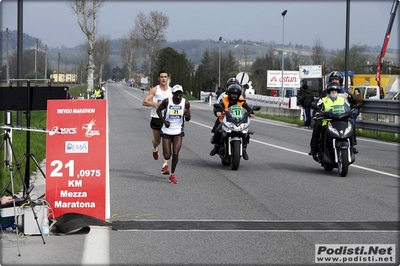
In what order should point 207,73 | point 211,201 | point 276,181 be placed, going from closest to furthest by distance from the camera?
1. point 211,201
2. point 276,181
3. point 207,73

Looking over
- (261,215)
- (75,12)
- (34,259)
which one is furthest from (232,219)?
(75,12)

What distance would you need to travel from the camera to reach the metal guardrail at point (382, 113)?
874 inches

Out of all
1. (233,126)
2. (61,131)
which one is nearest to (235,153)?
(233,126)

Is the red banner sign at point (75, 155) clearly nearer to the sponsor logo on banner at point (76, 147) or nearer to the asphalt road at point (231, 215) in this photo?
the sponsor logo on banner at point (76, 147)

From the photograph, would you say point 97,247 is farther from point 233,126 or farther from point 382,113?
point 382,113

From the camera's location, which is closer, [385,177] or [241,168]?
[385,177]

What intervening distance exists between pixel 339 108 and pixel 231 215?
5022 mm

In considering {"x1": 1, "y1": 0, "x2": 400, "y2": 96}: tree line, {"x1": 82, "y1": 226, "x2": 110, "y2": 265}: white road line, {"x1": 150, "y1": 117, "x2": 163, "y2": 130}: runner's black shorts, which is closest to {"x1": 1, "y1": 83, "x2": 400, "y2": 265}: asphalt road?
{"x1": 82, "y1": 226, "x2": 110, "y2": 265}: white road line

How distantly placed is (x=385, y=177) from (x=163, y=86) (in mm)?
4672

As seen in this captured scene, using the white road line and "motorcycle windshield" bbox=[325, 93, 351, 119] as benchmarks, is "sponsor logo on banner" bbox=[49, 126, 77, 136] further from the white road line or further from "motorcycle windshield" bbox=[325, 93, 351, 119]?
"motorcycle windshield" bbox=[325, 93, 351, 119]

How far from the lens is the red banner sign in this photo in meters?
8.52

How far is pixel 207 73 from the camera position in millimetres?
100688

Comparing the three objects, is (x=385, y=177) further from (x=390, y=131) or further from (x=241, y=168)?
(x=390, y=131)

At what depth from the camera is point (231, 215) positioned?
9305mm
